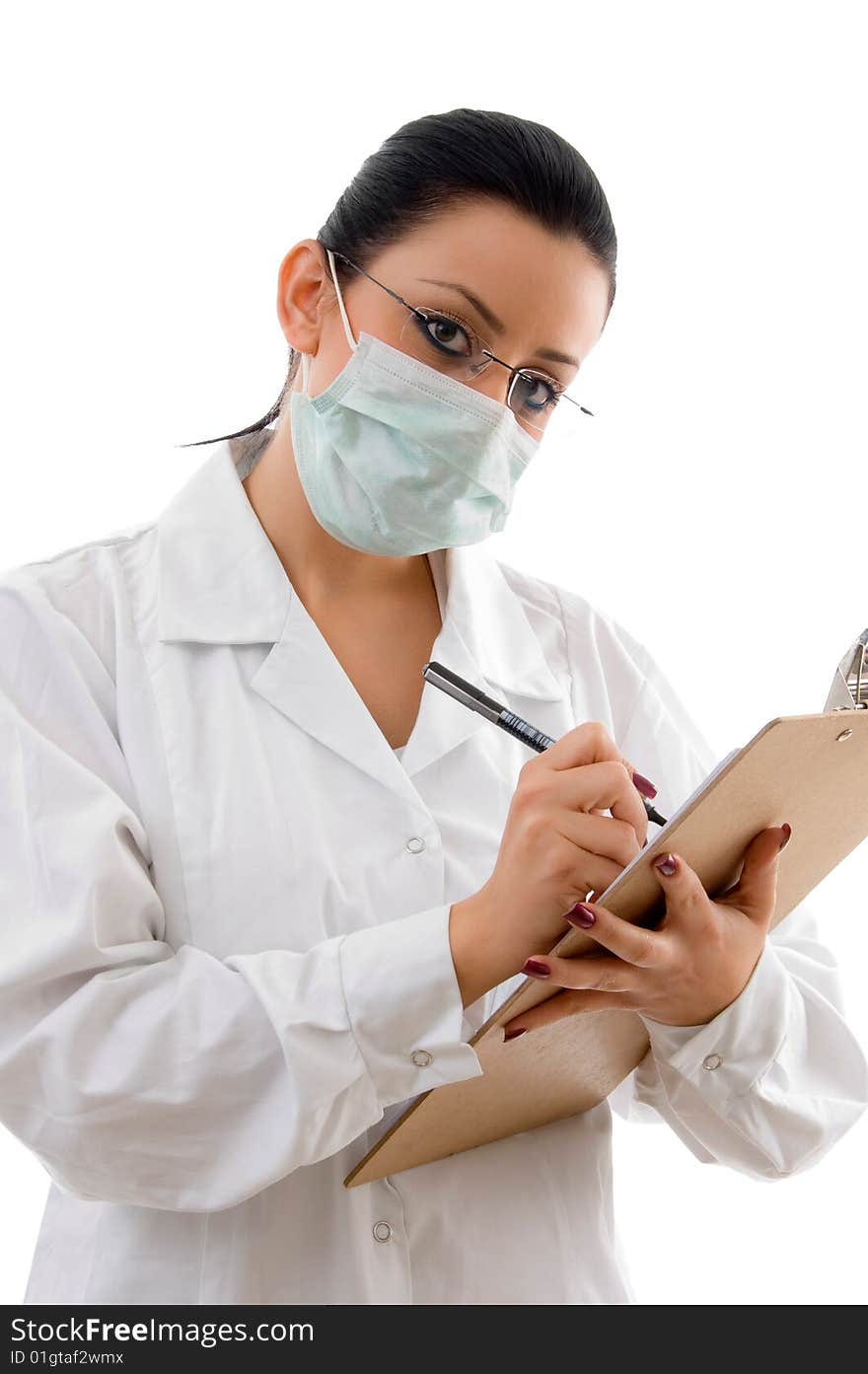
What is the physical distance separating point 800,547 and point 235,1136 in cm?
185

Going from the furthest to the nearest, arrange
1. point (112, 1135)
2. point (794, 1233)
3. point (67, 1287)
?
point (794, 1233)
point (67, 1287)
point (112, 1135)

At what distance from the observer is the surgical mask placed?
1.42m

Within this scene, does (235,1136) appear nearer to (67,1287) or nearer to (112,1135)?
(112,1135)

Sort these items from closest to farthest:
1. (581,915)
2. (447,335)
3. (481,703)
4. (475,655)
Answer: (581,915), (481,703), (447,335), (475,655)

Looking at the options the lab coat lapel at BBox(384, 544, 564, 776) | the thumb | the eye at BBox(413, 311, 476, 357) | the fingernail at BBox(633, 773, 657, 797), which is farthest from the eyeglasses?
the thumb

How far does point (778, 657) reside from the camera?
106 inches

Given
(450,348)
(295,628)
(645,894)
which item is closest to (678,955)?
(645,894)

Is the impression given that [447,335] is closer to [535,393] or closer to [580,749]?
[535,393]

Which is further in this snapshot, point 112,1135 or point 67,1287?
point 67,1287

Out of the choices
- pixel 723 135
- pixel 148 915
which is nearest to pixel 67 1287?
pixel 148 915

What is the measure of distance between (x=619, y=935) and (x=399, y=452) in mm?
584

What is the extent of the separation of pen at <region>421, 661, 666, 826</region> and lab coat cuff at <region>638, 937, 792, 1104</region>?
184 millimetres

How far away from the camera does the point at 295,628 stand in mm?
1461
